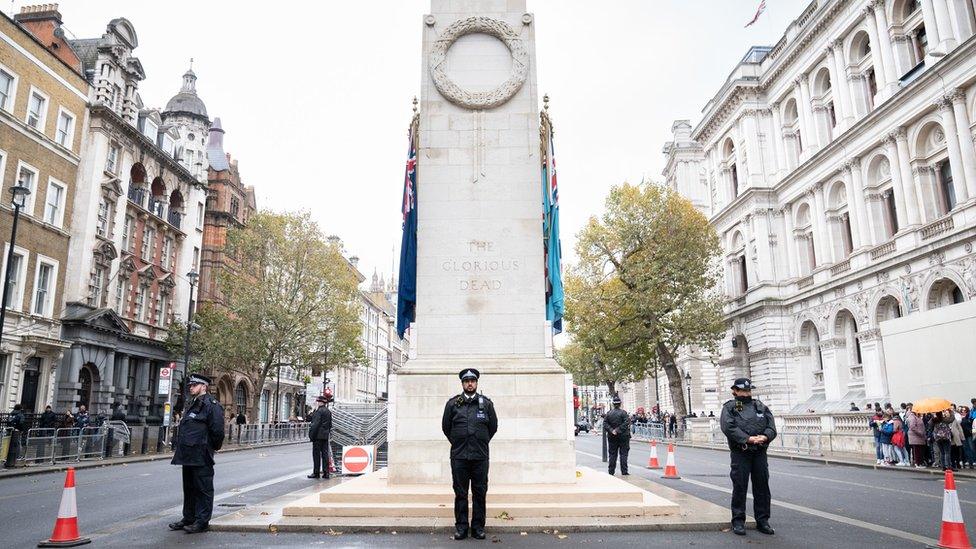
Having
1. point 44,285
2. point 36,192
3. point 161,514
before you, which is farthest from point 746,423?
point 44,285

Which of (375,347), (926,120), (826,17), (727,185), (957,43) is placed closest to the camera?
(957,43)

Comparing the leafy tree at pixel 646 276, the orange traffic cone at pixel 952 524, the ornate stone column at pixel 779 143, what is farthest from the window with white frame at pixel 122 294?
the ornate stone column at pixel 779 143

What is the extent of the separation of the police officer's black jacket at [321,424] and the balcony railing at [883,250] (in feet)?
99.9

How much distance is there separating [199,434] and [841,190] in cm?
4188

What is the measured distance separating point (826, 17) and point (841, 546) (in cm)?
4084

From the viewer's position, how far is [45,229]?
31953mm

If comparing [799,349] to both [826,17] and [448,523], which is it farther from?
[448,523]

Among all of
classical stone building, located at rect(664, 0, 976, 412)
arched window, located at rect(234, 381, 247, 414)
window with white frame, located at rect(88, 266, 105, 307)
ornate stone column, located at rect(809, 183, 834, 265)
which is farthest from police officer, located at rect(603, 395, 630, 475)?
arched window, located at rect(234, 381, 247, 414)

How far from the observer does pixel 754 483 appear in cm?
873

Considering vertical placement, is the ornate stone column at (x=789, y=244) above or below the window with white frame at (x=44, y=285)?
above

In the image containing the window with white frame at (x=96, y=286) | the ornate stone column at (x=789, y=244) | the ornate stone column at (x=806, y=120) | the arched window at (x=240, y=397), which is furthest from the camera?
the arched window at (x=240, y=397)

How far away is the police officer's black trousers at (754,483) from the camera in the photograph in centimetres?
855

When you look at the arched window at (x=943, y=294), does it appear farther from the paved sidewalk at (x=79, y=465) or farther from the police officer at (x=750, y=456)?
the paved sidewalk at (x=79, y=465)

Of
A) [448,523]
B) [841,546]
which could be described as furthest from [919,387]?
[448,523]
